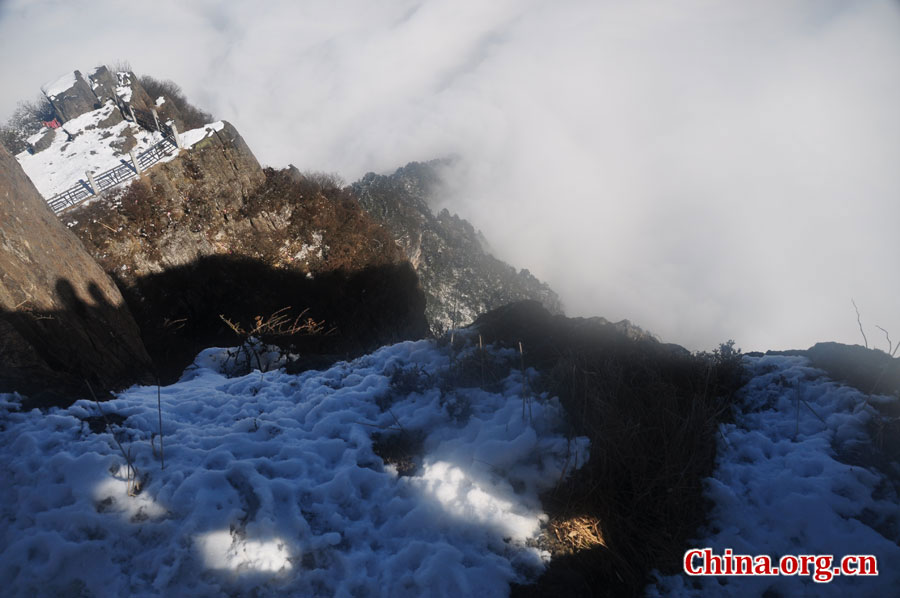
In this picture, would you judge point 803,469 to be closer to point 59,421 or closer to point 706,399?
point 706,399

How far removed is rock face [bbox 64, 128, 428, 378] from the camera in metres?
15.8

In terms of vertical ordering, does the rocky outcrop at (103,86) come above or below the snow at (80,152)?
above

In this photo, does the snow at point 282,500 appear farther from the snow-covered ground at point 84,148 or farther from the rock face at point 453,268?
the rock face at point 453,268

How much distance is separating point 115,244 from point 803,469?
20.9 m

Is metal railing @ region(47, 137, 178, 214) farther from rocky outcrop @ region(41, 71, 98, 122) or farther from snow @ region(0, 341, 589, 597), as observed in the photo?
snow @ region(0, 341, 589, 597)

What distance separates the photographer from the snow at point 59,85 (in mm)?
24078

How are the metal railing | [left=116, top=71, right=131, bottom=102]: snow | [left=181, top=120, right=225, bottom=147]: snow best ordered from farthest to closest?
[left=116, top=71, right=131, bottom=102]: snow
[left=181, top=120, right=225, bottom=147]: snow
the metal railing

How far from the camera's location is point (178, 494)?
3.57 metres

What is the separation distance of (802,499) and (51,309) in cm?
1166

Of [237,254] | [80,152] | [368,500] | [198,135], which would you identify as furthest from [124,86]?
[368,500]

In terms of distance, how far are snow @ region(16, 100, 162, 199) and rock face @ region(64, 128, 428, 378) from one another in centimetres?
440

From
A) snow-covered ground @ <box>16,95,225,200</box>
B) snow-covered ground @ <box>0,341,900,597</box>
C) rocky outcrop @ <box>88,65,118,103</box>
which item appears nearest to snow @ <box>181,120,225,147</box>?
snow-covered ground @ <box>16,95,225,200</box>

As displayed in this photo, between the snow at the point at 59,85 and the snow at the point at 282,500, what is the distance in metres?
30.9

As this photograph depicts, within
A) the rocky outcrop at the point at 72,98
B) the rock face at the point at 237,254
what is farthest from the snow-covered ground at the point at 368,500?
the rocky outcrop at the point at 72,98
